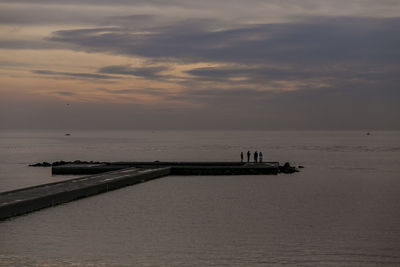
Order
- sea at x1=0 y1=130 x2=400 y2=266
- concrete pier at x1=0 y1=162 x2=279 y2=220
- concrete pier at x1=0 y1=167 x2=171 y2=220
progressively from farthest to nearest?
concrete pier at x1=0 y1=162 x2=279 y2=220
concrete pier at x1=0 y1=167 x2=171 y2=220
sea at x1=0 y1=130 x2=400 y2=266

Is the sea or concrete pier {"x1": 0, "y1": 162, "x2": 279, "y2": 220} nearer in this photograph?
the sea

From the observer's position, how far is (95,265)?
19.8 meters

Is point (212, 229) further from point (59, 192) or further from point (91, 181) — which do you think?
point (91, 181)

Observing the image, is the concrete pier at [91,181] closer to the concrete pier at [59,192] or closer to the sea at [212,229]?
the concrete pier at [59,192]

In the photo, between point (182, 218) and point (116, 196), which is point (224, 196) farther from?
point (182, 218)

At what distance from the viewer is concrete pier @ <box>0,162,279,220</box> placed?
2916 centimetres

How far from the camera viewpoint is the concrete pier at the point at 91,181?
95.7 feet

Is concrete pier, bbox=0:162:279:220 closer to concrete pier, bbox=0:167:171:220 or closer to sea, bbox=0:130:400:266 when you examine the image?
concrete pier, bbox=0:167:171:220

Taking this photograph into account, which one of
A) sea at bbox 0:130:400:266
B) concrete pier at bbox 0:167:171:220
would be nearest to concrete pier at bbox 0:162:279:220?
concrete pier at bbox 0:167:171:220

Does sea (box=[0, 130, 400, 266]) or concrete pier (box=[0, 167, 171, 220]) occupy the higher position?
concrete pier (box=[0, 167, 171, 220])

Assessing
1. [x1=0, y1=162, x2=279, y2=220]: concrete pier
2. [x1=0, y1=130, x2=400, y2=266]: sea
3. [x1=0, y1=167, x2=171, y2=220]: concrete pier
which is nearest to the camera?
[x1=0, y1=130, x2=400, y2=266]: sea

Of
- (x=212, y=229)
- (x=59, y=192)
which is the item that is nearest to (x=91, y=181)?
(x=59, y=192)

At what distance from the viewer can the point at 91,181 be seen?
4100 centimetres

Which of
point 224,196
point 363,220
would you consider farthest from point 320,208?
point 224,196
